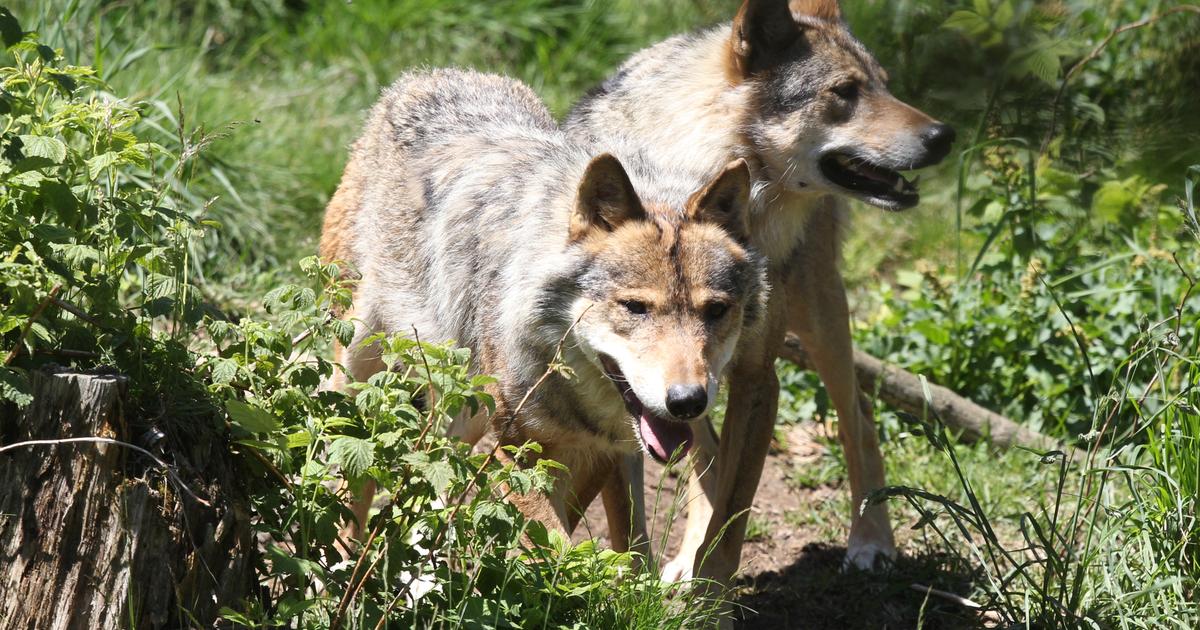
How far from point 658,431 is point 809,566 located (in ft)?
6.30

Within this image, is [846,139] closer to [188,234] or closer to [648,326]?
[648,326]

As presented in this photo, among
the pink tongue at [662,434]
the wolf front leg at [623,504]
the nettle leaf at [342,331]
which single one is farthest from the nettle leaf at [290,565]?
the wolf front leg at [623,504]

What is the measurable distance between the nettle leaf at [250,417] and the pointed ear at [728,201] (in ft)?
5.28

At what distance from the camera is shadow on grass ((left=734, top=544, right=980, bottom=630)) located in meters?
4.45

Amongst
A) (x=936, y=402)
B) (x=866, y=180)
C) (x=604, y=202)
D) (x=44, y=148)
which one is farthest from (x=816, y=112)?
(x=44, y=148)

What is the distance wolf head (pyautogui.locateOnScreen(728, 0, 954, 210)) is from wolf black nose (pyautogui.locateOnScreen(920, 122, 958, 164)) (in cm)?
1

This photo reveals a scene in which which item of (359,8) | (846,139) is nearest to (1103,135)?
(846,139)

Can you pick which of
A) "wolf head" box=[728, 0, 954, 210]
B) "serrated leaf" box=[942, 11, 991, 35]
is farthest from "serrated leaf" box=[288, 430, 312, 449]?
"wolf head" box=[728, 0, 954, 210]

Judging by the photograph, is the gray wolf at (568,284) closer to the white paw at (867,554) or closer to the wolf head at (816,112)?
Answer: the wolf head at (816,112)

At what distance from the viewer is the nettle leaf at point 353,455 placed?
2.85 meters

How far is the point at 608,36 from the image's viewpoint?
976cm

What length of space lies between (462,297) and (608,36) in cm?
599

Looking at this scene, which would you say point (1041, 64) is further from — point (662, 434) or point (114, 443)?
point (114, 443)

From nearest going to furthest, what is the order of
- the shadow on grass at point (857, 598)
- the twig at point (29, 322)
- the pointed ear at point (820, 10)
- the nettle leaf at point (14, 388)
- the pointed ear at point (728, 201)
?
the nettle leaf at point (14, 388)
the twig at point (29, 322)
the pointed ear at point (728, 201)
the shadow on grass at point (857, 598)
the pointed ear at point (820, 10)
